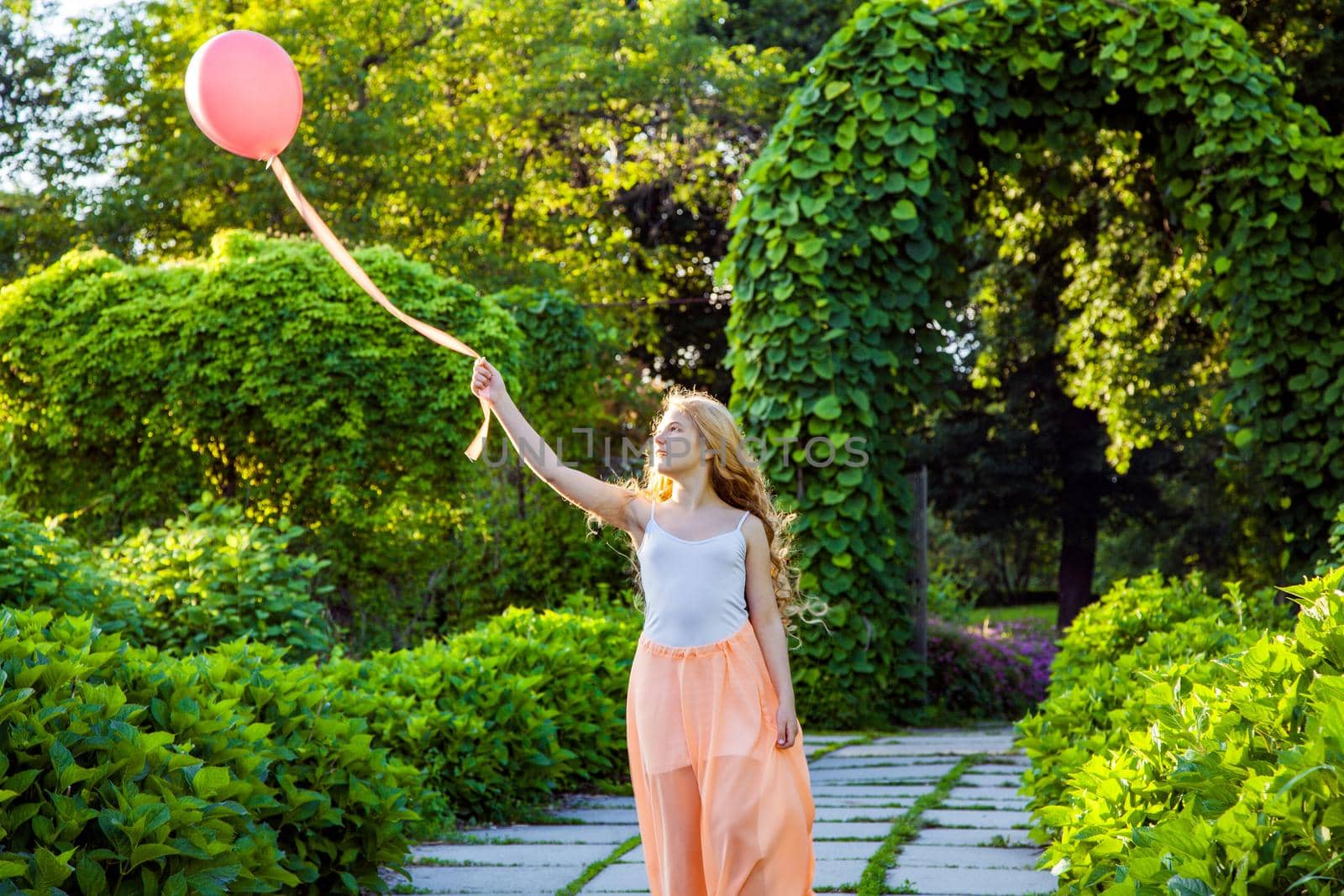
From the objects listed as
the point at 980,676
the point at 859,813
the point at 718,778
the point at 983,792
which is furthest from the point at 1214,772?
the point at 980,676

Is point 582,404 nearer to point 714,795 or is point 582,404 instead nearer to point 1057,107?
point 1057,107

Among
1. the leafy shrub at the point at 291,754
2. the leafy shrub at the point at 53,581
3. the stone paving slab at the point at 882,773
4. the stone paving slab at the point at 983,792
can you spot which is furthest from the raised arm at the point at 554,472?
the stone paving slab at the point at 882,773

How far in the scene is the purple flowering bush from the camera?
9.31 metres

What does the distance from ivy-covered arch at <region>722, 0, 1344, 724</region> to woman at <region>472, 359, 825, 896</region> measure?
13.2 feet

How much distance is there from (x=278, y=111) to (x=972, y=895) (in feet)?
9.01

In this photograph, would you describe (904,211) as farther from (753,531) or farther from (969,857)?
(753,531)

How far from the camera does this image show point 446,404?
7.86 meters

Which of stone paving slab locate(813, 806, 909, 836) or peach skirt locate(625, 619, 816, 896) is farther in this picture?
stone paving slab locate(813, 806, 909, 836)

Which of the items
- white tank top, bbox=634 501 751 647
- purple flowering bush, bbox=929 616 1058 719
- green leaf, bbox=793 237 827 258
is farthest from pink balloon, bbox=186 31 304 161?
purple flowering bush, bbox=929 616 1058 719

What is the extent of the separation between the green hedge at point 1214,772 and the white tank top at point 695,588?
841 millimetres

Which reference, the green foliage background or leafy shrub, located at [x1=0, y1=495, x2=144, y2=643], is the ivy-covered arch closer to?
the green foliage background

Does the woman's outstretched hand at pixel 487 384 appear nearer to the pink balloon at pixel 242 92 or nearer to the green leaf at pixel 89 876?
the pink balloon at pixel 242 92

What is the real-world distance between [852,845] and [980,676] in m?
5.98

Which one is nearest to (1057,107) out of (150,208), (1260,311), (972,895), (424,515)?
(1260,311)
